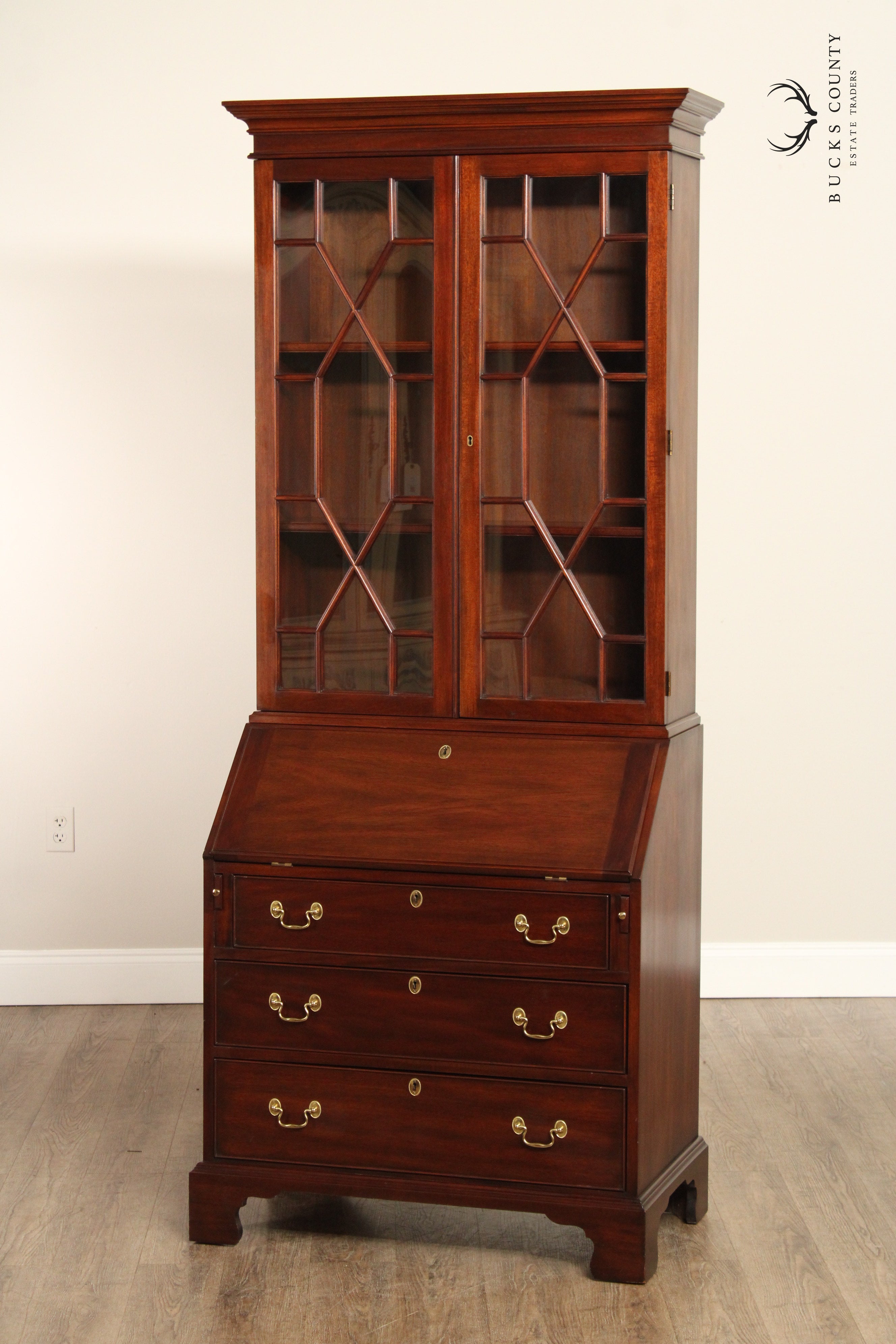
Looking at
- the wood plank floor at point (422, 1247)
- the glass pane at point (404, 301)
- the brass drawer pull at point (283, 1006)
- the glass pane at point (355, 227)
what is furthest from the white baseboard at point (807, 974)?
the glass pane at point (355, 227)

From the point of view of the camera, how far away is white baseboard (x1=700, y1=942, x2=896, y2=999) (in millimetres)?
3787

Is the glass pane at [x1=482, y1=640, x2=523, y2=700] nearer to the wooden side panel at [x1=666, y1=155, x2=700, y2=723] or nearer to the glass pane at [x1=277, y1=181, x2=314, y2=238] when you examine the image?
the wooden side panel at [x1=666, y1=155, x2=700, y2=723]

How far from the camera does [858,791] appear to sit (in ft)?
12.3

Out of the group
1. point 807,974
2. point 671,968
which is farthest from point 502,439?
point 807,974

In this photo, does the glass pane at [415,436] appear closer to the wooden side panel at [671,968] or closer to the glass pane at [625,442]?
the glass pane at [625,442]

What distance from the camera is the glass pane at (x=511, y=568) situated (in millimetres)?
2504

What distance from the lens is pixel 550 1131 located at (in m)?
2.37

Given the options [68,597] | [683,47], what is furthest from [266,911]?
[683,47]

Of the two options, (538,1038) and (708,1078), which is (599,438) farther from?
(708,1078)

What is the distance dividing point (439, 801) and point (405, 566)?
41 centimetres

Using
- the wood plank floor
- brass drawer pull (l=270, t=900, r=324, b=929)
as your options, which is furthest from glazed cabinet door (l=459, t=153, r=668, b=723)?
the wood plank floor

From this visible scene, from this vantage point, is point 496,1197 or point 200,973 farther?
point 200,973

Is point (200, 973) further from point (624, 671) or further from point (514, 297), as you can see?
point (514, 297)

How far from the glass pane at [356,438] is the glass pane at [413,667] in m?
0.21
